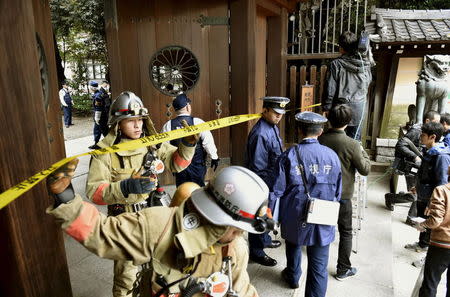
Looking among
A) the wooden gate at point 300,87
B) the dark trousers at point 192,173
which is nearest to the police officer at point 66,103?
the wooden gate at point 300,87

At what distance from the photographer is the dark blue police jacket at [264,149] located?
3705 mm

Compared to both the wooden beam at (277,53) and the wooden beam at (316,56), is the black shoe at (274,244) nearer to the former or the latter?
the wooden beam at (277,53)

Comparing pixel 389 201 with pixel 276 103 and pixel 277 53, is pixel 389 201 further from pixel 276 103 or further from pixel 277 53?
pixel 277 53

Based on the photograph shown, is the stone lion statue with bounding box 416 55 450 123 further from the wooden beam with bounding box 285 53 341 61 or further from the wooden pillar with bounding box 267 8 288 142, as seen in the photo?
the wooden pillar with bounding box 267 8 288 142

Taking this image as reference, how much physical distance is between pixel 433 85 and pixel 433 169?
340cm

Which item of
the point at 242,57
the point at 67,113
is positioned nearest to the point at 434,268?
the point at 242,57

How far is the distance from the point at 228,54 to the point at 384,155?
4365 mm

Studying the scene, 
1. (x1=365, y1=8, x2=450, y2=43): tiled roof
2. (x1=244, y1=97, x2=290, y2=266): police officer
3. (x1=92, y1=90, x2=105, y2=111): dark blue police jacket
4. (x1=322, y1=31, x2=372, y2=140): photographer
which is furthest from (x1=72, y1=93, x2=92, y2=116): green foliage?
(x1=244, y1=97, x2=290, y2=266): police officer

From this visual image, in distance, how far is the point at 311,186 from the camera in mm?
2988

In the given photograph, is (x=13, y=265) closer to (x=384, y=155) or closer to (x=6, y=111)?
(x=6, y=111)

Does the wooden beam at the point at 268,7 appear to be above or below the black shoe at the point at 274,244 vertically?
above

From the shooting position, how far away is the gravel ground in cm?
1352

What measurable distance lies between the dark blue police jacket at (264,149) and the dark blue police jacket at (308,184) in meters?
0.62

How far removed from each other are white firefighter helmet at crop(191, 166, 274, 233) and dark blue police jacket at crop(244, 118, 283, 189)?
2114 mm
